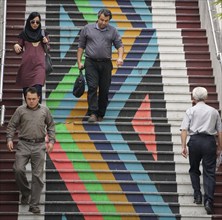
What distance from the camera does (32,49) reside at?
41.4 ft

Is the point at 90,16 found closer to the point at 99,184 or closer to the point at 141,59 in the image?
the point at 141,59

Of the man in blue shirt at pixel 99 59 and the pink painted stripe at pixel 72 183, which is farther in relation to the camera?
the man in blue shirt at pixel 99 59

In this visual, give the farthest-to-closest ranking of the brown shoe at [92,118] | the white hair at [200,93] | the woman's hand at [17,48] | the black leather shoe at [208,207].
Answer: the brown shoe at [92,118] → the woman's hand at [17,48] → the white hair at [200,93] → the black leather shoe at [208,207]

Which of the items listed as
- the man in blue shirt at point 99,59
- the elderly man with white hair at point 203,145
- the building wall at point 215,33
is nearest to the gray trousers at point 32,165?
the man in blue shirt at point 99,59

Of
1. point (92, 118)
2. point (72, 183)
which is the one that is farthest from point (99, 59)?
point (72, 183)

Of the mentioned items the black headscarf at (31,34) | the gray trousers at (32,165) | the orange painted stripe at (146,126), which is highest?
the black headscarf at (31,34)

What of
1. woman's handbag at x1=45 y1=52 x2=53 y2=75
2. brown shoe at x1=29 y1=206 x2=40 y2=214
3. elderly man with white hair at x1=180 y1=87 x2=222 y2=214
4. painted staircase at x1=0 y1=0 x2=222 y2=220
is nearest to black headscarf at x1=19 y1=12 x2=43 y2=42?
woman's handbag at x1=45 y1=52 x2=53 y2=75

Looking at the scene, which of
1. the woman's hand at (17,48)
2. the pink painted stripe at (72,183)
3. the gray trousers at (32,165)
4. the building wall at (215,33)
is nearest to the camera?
the gray trousers at (32,165)

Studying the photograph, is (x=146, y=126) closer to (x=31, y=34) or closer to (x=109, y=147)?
(x=109, y=147)

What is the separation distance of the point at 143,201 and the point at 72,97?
2550 mm

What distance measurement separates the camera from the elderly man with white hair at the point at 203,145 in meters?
11.2

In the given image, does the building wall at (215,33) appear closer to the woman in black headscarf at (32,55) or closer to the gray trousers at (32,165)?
the woman in black headscarf at (32,55)

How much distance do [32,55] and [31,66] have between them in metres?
0.17

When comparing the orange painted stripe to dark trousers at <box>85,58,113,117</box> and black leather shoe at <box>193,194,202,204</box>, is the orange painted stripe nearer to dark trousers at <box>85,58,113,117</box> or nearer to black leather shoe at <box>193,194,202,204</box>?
dark trousers at <box>85,58,113,117</box>
